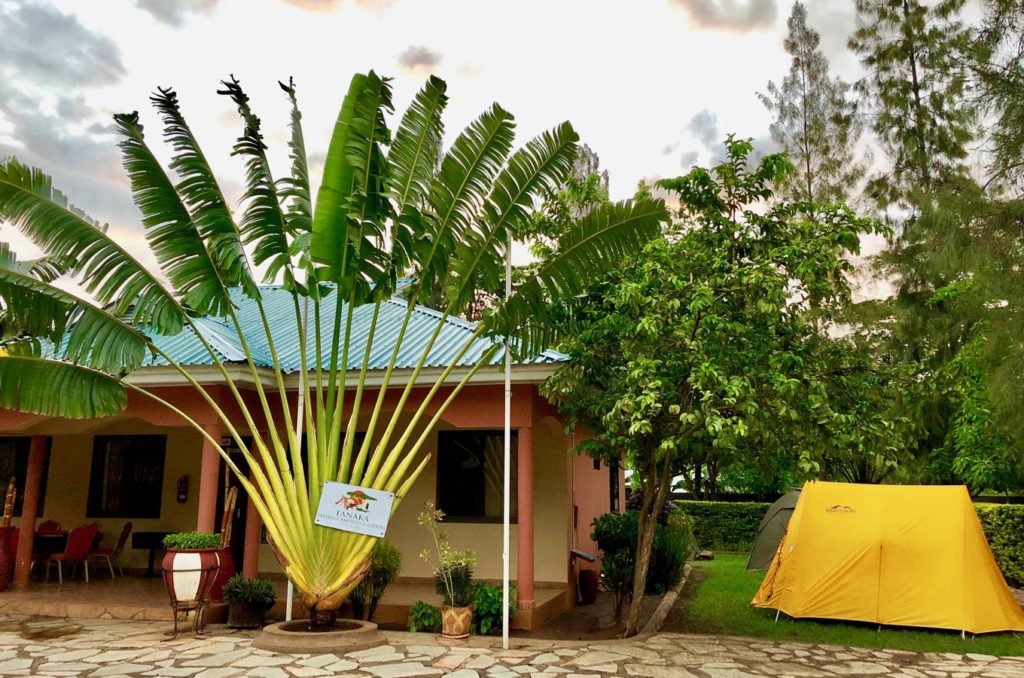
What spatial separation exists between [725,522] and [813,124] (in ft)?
41.9

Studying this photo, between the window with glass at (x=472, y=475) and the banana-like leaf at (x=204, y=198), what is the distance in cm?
485

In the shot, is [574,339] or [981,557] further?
[981,557]

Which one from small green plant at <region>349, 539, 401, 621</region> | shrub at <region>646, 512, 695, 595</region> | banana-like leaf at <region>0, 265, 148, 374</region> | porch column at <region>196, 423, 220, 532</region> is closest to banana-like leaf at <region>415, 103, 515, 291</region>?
banana-like leaf at <region>0, 265, 148, 374</region>

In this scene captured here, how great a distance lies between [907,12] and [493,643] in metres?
22.3

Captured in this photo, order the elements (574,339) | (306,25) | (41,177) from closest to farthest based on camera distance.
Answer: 1. (41,177)
2. (574,339)
3. (306,25)

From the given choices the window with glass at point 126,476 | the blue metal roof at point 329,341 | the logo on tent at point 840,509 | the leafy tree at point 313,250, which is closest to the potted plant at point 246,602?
the leafy tree at point 313,250

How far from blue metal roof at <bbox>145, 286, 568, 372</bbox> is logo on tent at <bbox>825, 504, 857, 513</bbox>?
173 inches

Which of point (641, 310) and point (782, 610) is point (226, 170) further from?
point (782, 610)

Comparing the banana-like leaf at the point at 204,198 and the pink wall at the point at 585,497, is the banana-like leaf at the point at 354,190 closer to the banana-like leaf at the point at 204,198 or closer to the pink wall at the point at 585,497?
the banana-like leaf at the point at 204,198

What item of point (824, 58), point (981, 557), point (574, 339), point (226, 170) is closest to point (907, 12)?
point (824, 58)

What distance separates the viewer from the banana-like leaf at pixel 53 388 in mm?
8023

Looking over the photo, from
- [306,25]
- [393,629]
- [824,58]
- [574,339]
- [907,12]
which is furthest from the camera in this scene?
[824,58]

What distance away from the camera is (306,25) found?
10.3 m

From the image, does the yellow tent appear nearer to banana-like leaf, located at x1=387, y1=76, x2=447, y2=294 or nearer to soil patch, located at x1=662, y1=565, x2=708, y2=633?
soil patch, located at x1=662, y1=565, x2=708, y2=633
